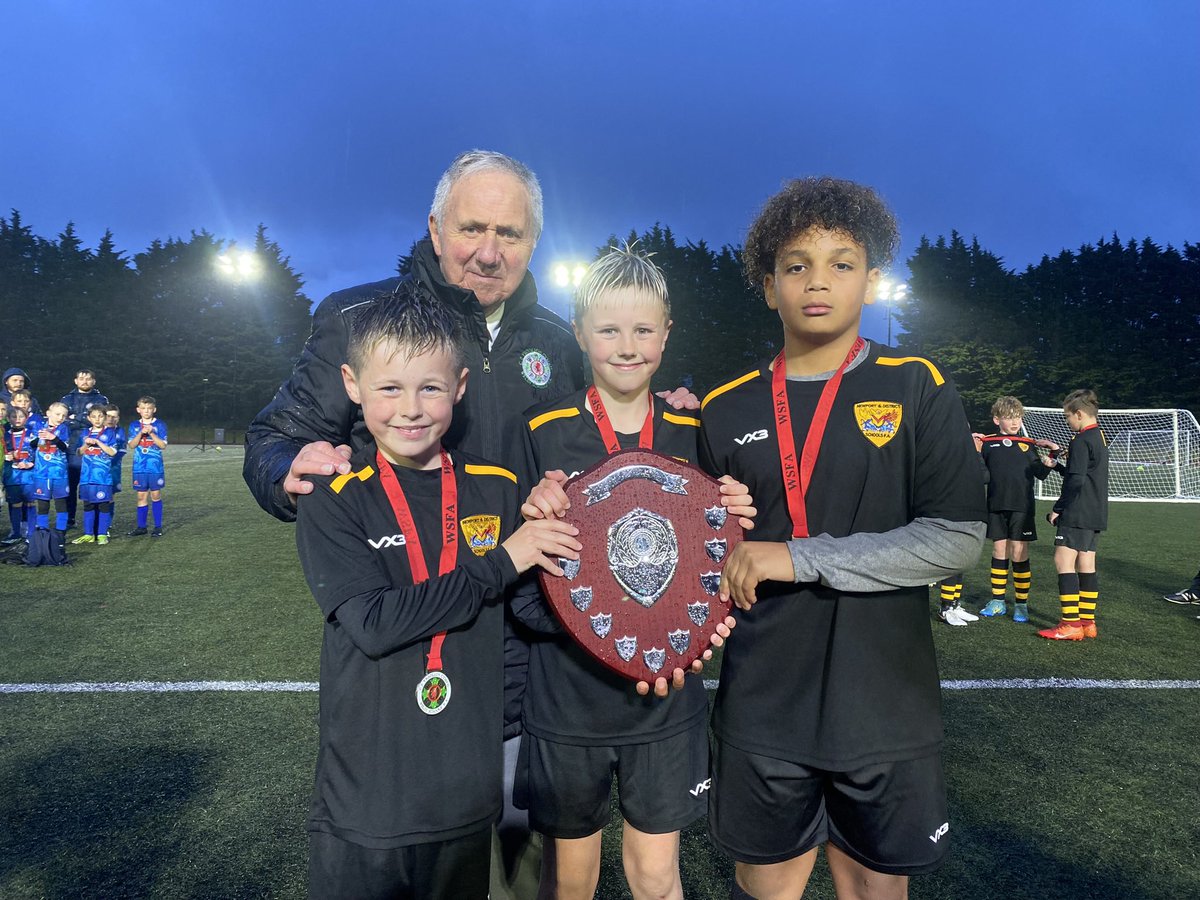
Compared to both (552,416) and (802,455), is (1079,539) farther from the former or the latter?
(552,416)

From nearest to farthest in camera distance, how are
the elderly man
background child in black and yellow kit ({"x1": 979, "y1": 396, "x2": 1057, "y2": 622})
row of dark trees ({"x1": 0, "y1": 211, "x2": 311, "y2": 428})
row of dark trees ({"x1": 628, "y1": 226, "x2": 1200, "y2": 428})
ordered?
the elderly man, background child in black and yellow kit ({"x1": 979, "y1": 396, "x2": 1057, "y2": 622}), row of dark trees ({"x1": 628, "y1": 226, "x2": 1200, "y2": 428}), row of dark trees ({"x1": 0, "y1": 211, "x2": 311, "y2": 428})

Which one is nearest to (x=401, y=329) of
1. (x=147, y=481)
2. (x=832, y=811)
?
(x=832, y=811)

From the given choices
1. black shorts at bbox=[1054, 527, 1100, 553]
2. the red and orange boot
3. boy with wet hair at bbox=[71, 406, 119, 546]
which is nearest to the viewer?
the red and orange boot

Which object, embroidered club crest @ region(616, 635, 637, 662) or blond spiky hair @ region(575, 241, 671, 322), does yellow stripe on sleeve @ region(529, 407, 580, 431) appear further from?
embroidered club crest @ region(616, 635, 637, 662)

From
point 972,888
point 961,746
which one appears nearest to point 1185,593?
point 961,746

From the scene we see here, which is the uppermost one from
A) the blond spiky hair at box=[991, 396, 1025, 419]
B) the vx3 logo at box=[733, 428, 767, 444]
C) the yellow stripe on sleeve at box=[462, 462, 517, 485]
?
the blond spiky hair at box=[991, 396, 1025, 419]

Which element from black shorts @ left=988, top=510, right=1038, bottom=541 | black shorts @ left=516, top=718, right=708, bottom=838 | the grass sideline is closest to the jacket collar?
black shorts @ left=516, top=718, right=708, bottom=838

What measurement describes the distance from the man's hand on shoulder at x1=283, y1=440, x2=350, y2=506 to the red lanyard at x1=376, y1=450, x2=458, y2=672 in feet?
0.33

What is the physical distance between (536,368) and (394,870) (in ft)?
5.13

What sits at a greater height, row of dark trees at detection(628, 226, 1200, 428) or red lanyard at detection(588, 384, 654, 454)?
row of dark trees at detection(628, 226, 1200, 428)

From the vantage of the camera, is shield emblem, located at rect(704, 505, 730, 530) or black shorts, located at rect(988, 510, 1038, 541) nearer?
shield emblem, located at rect(704, 505, 730, 530)

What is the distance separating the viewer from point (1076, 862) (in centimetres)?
302

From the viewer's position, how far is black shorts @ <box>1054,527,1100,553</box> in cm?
682

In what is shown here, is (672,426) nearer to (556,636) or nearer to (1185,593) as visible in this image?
(556,636)
